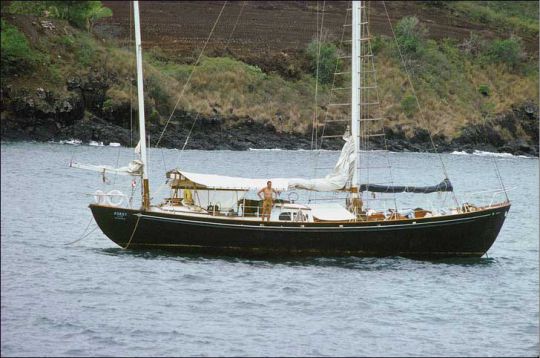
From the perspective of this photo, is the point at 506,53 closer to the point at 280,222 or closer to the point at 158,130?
the point at 158,130

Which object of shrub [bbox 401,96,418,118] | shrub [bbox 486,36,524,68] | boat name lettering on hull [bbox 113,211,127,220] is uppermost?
shrub [bbox 486,36,524,68]

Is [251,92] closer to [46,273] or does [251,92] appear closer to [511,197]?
[511,197]

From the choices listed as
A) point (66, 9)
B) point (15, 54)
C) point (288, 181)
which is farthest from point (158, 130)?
point (288, 181)

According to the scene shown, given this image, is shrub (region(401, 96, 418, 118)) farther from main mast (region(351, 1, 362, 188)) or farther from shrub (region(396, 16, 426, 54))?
main mast (region(351, 1, 362, 188))

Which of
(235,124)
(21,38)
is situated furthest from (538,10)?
(21,38)

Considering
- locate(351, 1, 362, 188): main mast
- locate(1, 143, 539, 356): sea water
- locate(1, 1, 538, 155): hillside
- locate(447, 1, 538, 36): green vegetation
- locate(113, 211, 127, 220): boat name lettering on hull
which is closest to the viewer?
locate(1, 143, 539, 356): sea water

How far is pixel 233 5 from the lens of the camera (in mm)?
152875

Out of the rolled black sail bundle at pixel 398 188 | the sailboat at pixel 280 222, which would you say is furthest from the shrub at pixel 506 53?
the sailboat at pixel 280 222

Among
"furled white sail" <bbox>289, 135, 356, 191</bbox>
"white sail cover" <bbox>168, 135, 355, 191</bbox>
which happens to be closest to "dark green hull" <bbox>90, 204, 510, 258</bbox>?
"white sail cover" <bbox>168, 135, 355, 191</bbox>

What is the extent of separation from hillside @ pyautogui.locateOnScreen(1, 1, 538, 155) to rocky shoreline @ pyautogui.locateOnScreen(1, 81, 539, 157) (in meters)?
0.14

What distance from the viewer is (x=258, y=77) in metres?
124

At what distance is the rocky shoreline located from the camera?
91312 mm

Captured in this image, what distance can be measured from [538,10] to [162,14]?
222ft

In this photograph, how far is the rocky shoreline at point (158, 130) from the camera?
300 ft
